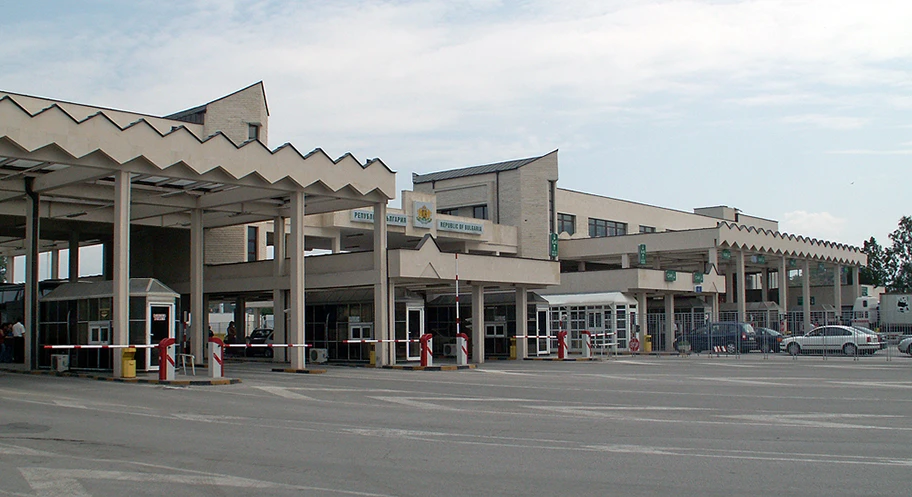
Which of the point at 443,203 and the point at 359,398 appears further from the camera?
the point at 443,203

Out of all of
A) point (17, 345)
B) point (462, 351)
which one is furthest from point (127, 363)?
point (17, 345)

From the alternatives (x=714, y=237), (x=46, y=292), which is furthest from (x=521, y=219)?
(x=46, y=292)

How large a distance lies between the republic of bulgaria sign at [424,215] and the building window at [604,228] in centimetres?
1884

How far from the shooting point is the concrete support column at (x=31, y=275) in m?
30.6

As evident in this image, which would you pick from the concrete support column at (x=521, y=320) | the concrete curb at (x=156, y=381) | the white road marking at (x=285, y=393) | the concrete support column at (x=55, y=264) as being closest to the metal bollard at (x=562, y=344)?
the concrete support column at (x=521, y=320)

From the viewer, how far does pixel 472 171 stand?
62906 millimetres

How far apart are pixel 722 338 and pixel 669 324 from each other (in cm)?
629

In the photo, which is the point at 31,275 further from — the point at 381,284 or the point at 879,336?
the point at 879,336

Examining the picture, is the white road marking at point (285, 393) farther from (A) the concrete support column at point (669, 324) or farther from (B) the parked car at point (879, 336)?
(A) the concrete support column at point (669, 324)

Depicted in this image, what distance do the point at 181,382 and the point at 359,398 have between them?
6.20m

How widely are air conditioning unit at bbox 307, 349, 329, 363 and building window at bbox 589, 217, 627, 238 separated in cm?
3420

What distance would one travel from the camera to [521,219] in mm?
58656

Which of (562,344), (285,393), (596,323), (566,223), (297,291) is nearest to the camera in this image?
(285,393)

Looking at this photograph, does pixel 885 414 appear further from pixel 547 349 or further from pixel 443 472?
pixel 547 349
